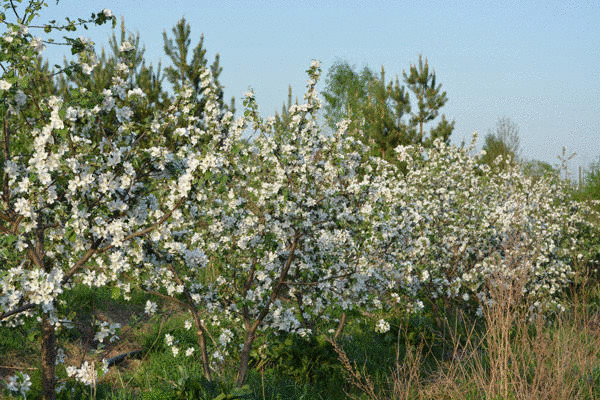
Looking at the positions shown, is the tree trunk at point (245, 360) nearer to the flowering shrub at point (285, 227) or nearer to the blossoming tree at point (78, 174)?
the flowering shrub at point (285, 227)

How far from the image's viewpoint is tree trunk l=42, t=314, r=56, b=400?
4.25 metres

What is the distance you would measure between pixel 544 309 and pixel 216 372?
19.9ft

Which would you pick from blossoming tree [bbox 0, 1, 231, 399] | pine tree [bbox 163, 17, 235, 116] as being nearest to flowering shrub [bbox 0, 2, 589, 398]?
blossoming tree [bbox 0, 1, 231, 399]

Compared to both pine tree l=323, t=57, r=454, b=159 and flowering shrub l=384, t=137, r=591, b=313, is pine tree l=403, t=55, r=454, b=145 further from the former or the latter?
flowering shrub l=384, t=137, r=591, b=313

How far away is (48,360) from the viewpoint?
14.3 feet

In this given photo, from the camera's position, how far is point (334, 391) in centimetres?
588

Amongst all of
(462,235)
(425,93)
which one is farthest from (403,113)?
Result: (462,235)

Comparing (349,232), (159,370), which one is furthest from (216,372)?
(349,232)

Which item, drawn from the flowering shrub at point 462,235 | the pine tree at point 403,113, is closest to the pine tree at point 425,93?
the pine tree at point 403,113

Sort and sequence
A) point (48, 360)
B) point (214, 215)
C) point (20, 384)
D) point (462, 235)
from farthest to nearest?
1. point (462, 235)
2. point (214, 215)
3. point (48, 360)
4. point (20, 384)

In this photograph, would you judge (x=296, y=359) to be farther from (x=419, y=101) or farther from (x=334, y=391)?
(x=419, y=101)

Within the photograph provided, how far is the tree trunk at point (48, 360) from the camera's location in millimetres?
4246

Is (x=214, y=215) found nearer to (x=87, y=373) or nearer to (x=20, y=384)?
(x=87, y=373)

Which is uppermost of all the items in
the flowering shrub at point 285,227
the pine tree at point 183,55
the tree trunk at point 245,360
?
the pine tree at point 183,55
